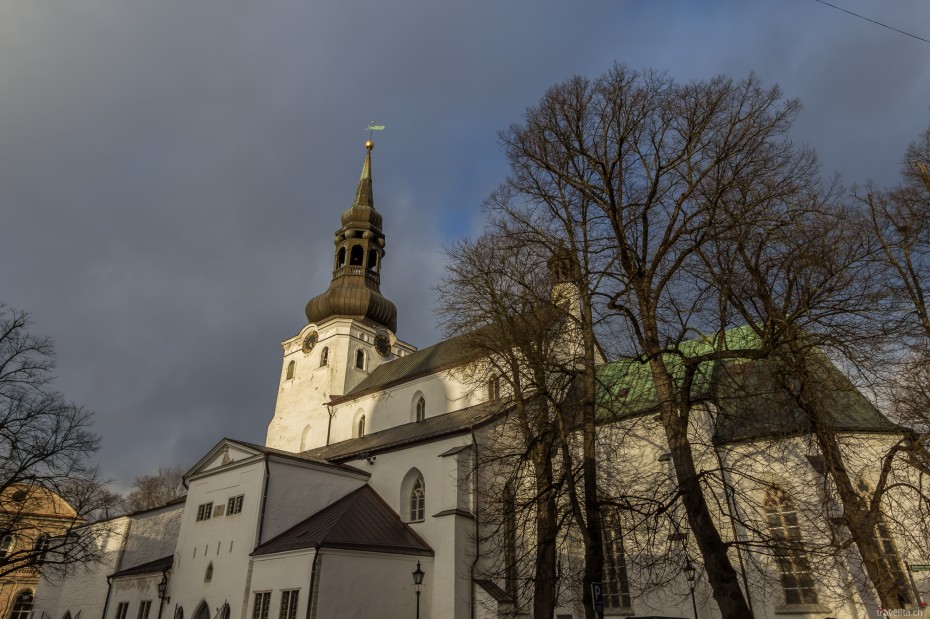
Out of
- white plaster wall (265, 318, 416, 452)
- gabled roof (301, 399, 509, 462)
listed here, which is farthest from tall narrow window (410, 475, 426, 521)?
white plaster wall (265, 318, 416, 452)

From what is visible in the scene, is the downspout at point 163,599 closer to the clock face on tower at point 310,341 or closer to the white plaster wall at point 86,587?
the white plaster wall at point 86,587

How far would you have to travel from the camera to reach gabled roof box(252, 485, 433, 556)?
17328 millimetres

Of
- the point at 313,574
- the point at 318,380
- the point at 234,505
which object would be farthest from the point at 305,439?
the point at 313,574

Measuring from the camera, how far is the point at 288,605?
54.8 feet

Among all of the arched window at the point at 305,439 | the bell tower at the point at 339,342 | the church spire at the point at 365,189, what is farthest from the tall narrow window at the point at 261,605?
the church spire at the point at 365,189

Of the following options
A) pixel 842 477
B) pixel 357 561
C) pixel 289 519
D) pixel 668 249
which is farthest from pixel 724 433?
pixel 289 519

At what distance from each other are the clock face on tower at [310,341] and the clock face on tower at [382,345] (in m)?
3.38

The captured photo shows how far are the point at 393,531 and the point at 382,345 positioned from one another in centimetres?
1595

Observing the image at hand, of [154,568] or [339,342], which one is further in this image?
[339,342]

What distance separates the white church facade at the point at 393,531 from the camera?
15.3m

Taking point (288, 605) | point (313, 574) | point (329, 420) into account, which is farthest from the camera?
point (329, 420)

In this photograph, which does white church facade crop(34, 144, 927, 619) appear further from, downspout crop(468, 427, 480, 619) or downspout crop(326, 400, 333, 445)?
downspout crop(326, 400, 333, 445)

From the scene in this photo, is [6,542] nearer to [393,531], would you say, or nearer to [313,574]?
[313,574]

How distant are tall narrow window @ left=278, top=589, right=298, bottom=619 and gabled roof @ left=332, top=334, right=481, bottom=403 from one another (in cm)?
997
